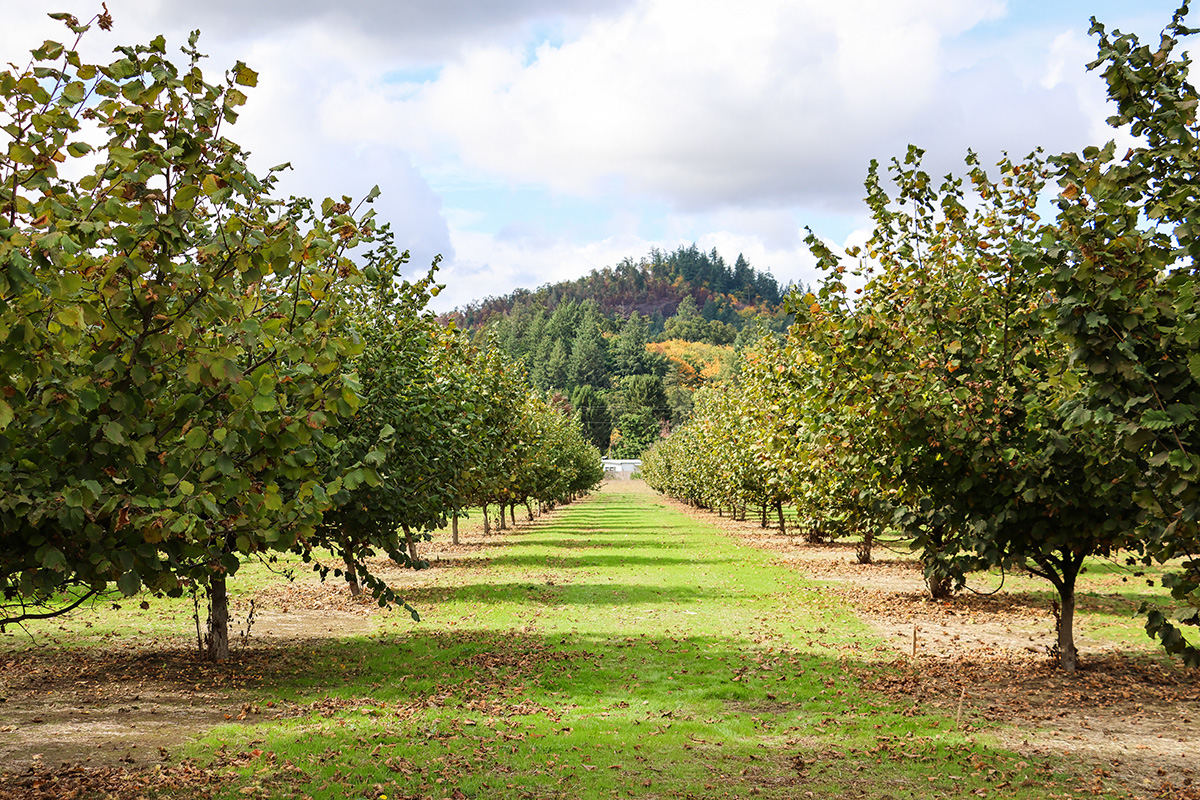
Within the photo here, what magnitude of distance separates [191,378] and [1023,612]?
15.3 meters

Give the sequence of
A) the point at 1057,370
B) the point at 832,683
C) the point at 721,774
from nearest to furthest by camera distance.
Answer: the point at 721,774 < the point at 1057,370 < the point at 832,683

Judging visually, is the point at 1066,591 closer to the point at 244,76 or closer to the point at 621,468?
the point at 244,76

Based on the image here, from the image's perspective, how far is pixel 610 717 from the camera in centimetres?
943

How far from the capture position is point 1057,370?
8.02 metres

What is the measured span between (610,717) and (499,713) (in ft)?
3.80

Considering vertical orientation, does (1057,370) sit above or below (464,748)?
above

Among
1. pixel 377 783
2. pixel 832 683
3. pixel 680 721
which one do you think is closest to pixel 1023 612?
pixel 832 683

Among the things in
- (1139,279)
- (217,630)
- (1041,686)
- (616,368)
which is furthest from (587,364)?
(1139,279)

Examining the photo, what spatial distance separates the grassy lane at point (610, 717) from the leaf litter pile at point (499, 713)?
47 millimetres

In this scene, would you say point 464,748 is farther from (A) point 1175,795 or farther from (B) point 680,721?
(A) point 1175,795

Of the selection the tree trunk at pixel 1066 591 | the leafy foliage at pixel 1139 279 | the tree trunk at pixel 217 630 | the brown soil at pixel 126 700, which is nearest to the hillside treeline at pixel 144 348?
the brown soil at pixel 126 700

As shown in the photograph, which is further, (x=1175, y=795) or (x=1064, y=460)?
(x=1064, y=460)

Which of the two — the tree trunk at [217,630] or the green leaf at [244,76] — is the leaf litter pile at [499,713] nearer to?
the tree trunk at [217,630]

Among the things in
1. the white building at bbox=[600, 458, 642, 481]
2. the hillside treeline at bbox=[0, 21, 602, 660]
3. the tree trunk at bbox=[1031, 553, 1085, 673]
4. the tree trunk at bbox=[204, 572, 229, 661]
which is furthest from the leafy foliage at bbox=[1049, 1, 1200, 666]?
the white building at bbox=[600, 458, 642, 481]
